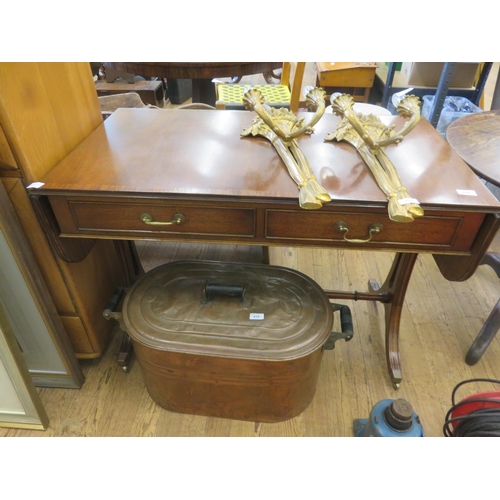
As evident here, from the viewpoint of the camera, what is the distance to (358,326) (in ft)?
5.36

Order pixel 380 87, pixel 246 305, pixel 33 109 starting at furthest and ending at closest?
pixel 380 87 < pixel 246 305 < pixel 33 109

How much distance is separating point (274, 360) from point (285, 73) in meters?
2.12

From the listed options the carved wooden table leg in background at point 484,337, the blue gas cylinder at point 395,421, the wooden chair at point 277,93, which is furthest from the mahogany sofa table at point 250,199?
the wooden chair at point 277,93

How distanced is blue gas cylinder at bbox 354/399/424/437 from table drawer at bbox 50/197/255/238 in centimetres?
59

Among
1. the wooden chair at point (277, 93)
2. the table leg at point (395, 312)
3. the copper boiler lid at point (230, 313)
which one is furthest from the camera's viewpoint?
the wooden chair at point (277, 93)

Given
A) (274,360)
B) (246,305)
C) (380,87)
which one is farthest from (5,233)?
(380,87)

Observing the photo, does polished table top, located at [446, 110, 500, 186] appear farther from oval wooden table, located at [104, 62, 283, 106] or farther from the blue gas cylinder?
oval wooden table, located at [104, 62, 283, 106]

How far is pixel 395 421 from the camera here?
0.97m

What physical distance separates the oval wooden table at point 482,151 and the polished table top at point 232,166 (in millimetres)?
202

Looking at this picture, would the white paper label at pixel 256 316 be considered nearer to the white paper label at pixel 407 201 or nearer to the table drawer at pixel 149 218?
the table drawer at pixel 149 218

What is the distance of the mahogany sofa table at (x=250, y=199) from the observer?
0.90 meters

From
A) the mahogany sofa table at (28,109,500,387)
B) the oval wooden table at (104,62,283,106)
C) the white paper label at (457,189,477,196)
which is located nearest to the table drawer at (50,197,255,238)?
the mahogany sofa table at (28,109,500,387)

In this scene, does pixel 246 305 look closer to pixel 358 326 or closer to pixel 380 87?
pixel 358 326

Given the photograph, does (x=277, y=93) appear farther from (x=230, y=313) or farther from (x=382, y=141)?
(x=230, y=313)
